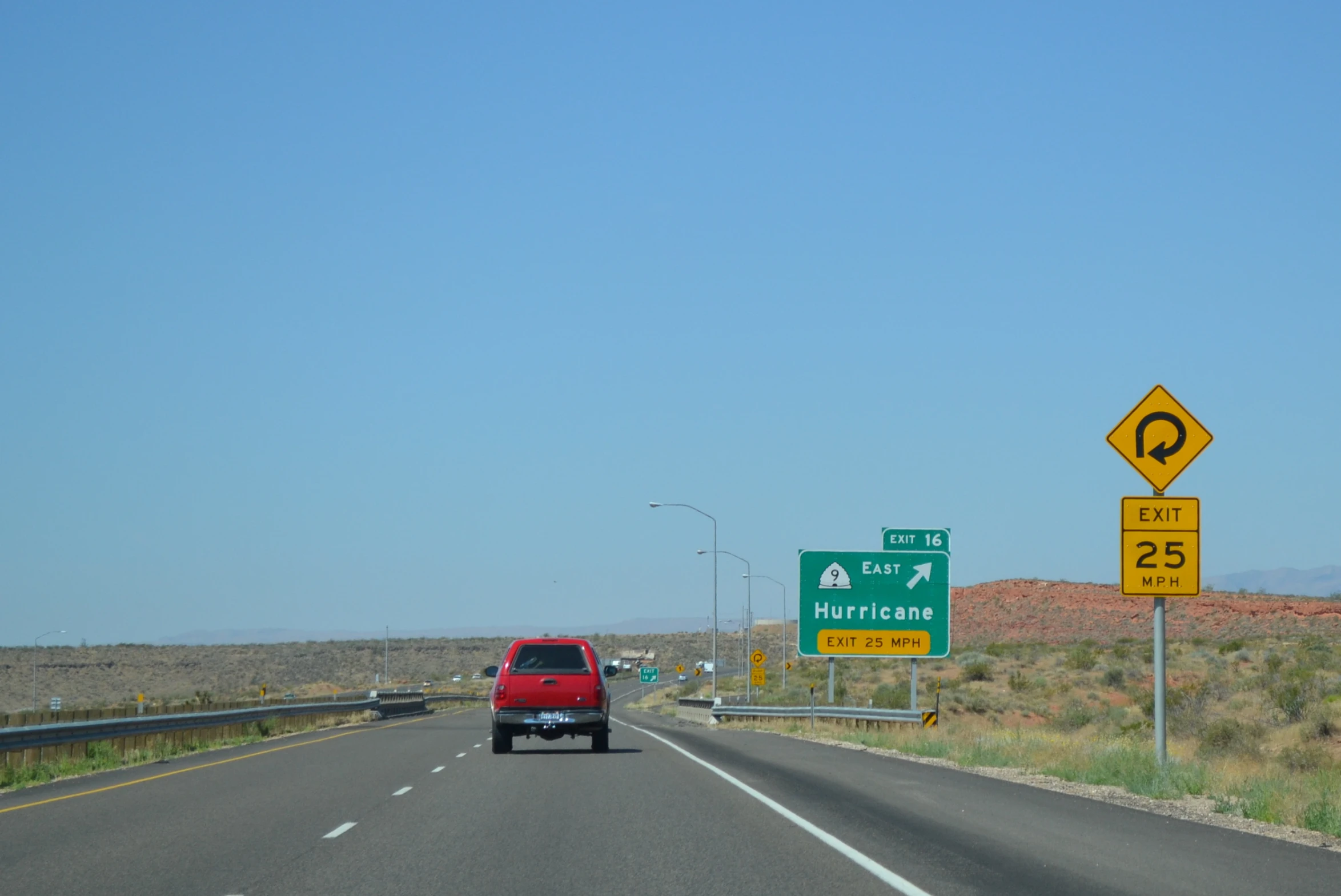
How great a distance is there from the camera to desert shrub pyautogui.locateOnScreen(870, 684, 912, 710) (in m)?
53.1

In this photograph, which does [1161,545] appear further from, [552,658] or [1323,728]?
[1323,728]

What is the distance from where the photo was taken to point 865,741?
3191 cm

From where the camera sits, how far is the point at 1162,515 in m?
19.9

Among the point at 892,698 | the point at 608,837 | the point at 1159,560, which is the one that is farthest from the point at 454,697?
the point at 608,837

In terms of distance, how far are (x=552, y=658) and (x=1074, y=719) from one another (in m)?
21.4

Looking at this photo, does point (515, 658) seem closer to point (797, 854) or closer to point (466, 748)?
point (466, 748)

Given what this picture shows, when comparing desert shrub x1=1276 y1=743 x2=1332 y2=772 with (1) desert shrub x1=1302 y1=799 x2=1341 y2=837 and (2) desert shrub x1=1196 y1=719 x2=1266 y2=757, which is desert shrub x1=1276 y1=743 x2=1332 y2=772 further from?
(1) desert shrub x1=1302 y1=799 x2=1341 y2=837

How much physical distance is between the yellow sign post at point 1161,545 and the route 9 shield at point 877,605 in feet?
67.0

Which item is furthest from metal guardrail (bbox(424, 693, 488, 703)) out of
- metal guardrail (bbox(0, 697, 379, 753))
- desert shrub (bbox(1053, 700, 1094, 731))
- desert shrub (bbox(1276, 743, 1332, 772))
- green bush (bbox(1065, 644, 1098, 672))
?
desert shrub (bbox(1276, 743, 1332, 772))

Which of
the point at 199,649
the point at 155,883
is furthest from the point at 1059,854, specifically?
the point at 199,649

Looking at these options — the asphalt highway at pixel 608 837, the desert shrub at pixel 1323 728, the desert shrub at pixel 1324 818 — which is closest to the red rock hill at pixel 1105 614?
the desert shrub at pixel 1323 728

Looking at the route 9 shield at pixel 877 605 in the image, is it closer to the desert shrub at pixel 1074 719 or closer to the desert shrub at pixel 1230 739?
the desert shrub at pixel 1074 719

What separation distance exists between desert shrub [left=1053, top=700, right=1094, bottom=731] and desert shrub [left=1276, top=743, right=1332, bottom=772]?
12933mm

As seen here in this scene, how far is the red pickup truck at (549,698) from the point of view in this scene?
1065 inches
